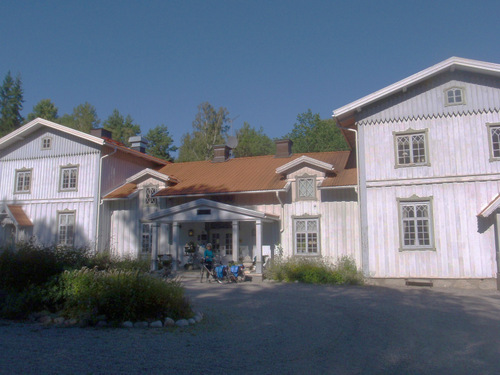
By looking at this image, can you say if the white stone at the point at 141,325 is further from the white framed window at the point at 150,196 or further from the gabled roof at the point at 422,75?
the white framed window at the point at 150,196

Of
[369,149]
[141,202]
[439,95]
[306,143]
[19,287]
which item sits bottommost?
[19,287]

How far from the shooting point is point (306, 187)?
767 inches

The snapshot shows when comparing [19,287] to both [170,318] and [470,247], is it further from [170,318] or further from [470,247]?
[470,247]

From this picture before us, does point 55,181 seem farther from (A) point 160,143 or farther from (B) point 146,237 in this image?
(A) point 160,143

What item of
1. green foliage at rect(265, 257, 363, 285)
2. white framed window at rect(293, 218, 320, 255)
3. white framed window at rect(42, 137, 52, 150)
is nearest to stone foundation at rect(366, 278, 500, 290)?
green foliage at rect(265, 257, 363, 285)

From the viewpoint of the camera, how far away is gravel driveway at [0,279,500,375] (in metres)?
6.09

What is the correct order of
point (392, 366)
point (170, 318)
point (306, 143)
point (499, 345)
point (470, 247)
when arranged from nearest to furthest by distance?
point (392, 366)
point (499, 345)
point (170, 318)
point (470, 247)
point (306, 143)

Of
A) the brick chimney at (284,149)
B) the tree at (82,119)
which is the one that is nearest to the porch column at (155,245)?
the brick chimney at (284,149)

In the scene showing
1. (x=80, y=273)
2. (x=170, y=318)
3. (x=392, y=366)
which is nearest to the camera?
(x=392, y=366)

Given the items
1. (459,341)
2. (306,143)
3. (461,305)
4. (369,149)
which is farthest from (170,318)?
(306,143)

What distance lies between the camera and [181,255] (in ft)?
69.6

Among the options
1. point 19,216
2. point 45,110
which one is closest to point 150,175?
point 19,216

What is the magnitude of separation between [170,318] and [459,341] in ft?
17.0

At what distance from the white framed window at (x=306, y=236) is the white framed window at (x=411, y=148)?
4363 millimetres
